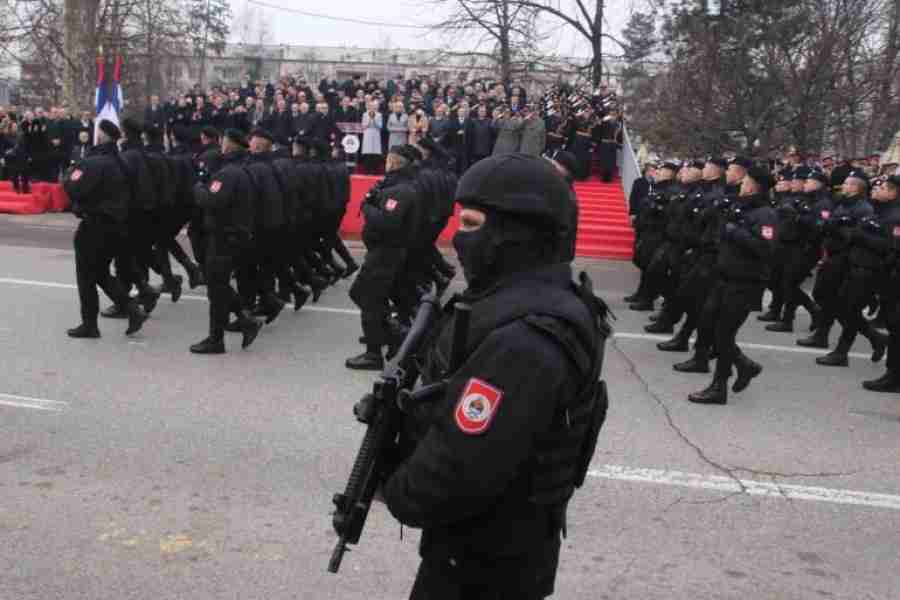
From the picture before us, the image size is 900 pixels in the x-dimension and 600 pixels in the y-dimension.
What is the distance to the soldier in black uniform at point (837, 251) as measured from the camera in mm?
8898

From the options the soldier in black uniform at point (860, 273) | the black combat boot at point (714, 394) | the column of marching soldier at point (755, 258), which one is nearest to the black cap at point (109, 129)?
the column of marching soldier at point (755, 258)

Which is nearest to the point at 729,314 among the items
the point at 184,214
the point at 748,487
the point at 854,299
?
the point at 748,487

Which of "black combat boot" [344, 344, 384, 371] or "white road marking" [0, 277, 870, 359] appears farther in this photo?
"white road marking" [0, 277, 870, 359]

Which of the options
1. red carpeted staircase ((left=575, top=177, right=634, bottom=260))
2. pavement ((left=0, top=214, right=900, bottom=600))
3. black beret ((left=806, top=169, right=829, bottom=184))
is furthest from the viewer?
red carpeted staircase ((left=575, top=177, right=634, bottom=260))

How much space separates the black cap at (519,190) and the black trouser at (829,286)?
7.59 m

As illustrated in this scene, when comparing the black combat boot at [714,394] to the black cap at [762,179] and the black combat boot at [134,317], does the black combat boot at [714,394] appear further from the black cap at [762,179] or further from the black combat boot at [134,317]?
the black combat boot at [134,317]

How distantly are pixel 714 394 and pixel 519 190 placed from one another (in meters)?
5.13

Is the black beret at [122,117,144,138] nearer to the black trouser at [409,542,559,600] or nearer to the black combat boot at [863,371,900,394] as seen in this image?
the black combat boot at [863,371,900,394]

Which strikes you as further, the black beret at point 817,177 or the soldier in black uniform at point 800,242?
the black beret at point 817,177

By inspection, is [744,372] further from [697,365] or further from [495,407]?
[495,407]

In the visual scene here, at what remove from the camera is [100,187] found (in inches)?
311

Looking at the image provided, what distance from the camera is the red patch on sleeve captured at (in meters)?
2.12

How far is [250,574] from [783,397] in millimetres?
4888

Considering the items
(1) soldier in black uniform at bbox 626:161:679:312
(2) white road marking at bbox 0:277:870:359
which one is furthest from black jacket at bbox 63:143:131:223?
(1) soldier in black uniform at bbox 626:161:679:312
